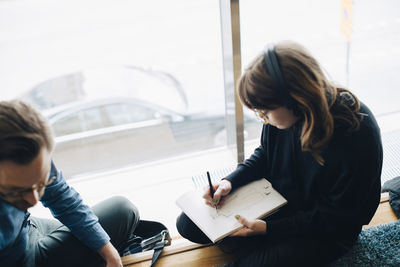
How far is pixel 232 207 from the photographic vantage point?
3.43ft

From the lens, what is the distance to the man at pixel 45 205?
67 cm

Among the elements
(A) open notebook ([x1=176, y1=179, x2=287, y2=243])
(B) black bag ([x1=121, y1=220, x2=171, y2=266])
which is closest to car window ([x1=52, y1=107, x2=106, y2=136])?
(B) black bag ([x1=121, y1=220, x2=171, y2=266])

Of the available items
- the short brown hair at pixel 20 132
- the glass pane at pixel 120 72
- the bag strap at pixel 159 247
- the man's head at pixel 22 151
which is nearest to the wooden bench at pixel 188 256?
the bag strap at pixel 159 247

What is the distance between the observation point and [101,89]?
2773mm

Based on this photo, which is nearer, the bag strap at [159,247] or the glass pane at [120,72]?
the bag strap at [159,247]

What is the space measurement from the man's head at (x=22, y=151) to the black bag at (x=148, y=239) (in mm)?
565

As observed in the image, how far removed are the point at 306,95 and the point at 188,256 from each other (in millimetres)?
774

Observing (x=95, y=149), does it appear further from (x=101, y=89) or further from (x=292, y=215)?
(x=292, y=215)

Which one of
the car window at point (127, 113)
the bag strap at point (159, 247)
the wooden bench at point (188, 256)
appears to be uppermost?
the car window at point (127, 113)

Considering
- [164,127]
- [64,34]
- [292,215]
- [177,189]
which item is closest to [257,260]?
[292,215]

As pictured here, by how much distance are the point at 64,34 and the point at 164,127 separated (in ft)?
3.80

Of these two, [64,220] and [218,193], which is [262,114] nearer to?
[218,193]

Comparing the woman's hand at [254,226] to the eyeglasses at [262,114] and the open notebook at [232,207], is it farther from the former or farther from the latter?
the eyeglasses at [262,114]

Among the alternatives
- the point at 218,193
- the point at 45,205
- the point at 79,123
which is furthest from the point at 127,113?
the point at 218,193
